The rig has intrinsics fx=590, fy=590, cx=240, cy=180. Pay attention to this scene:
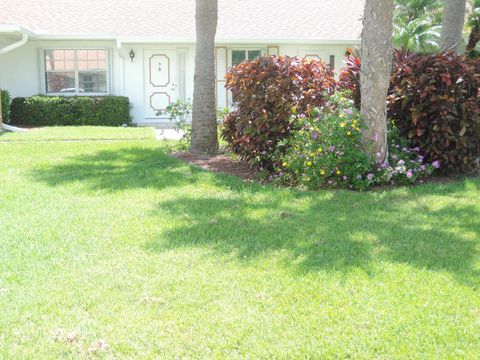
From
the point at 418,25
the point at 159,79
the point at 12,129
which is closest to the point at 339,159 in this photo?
the point at 12,129

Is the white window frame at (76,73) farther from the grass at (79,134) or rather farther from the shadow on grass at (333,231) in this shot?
the shadow on grass at (333,231)

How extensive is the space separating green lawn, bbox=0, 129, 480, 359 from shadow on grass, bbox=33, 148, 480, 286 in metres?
0.02

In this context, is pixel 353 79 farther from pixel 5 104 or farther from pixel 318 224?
pixel 5 104

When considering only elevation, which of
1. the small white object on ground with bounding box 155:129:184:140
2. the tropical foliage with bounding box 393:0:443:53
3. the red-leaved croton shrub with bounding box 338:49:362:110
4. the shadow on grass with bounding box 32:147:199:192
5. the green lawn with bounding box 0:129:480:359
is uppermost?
the tropical foliage with bounding box 393:0:443:53

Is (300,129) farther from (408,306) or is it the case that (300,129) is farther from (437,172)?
(408,306)

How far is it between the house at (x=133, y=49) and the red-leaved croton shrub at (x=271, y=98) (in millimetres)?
9895

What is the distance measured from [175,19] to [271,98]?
40.5 ft

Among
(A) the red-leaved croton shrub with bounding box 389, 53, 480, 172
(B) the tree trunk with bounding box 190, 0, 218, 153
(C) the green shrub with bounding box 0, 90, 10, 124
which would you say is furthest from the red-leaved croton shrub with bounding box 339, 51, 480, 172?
(C) the green shrub with bounding box 0, 90, 10, 124

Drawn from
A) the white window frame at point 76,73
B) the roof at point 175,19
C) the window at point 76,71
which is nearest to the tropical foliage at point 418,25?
the roof at point 175,19

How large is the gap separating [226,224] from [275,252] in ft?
3.34

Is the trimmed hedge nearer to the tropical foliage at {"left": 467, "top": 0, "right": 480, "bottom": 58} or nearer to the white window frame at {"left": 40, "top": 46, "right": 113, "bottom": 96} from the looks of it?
the white window frame at {"left": 40, "top": 46, "right": 113, "bottom": 96}

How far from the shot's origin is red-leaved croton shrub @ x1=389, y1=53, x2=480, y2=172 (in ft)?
27.0

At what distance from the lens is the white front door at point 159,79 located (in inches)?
752

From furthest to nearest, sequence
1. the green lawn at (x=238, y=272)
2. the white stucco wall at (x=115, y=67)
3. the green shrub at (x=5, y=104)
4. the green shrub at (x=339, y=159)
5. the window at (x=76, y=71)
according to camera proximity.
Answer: the window at (x=76, y=71), the white stucco wall at (x=115, y=67), the green shrub at (x=5, y=104), the green shrub at (x=339, y=159), the green lawn at (x=238, y=272)
